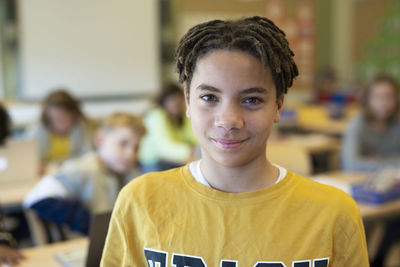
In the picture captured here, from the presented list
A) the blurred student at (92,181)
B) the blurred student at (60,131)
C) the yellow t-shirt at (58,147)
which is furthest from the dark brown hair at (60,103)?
the blurred student at (92,181)

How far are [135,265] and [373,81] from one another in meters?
2.95

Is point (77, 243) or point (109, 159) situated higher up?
point (109, 159)

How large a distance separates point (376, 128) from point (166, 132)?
1.71 m

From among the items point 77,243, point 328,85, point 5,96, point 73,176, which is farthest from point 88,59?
point 77,243

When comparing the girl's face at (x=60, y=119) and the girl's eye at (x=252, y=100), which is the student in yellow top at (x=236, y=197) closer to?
the girl's eye at (x=252, y=100)

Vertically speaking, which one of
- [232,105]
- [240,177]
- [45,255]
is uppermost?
[232,105]

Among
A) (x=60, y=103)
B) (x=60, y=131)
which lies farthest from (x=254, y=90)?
(x=60, y=131)

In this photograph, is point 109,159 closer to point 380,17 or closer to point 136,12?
point 136,12

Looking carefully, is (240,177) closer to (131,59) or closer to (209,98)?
(209,98)

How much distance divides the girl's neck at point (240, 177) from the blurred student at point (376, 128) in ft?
8.33

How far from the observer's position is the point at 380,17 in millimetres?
7828

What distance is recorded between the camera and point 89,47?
579 centimetres

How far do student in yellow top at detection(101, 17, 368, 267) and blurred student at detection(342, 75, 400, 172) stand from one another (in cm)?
254

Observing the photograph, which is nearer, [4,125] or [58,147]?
[4,125]
